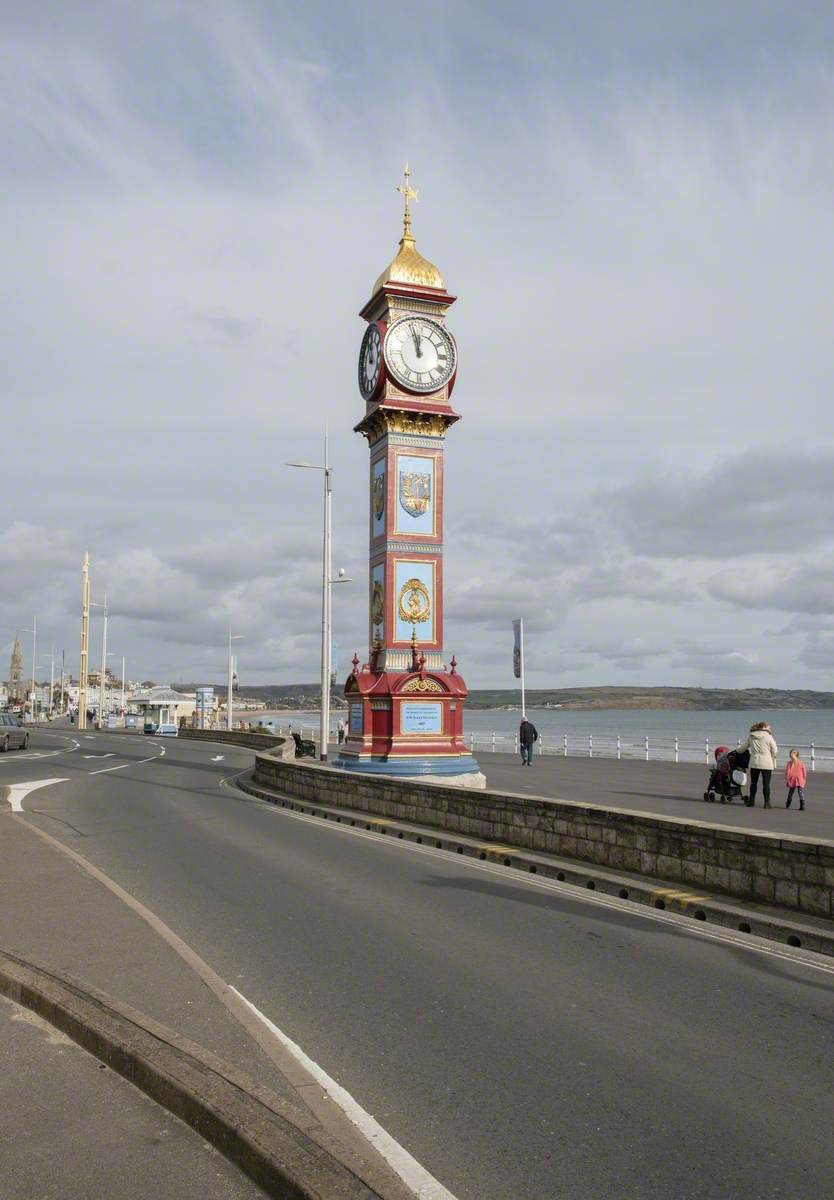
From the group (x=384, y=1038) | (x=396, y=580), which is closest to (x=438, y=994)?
(x=384, y=1038)

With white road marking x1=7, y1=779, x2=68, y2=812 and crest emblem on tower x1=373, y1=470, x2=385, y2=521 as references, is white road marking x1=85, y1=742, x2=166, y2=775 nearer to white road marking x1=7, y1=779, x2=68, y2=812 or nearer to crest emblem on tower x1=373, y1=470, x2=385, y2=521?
white road marking x1=7, y1=779, x2=68, y2=812

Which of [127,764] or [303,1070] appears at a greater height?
[303,1070]

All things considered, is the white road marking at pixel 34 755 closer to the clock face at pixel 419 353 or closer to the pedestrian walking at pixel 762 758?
the clock face at pixel 419 353

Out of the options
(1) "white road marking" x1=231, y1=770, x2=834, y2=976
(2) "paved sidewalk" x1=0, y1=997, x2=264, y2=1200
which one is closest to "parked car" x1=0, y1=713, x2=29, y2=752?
(1) "white road marking" x1=231, y1=770, x2=834, y2=976

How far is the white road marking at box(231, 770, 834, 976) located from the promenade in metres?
1.32

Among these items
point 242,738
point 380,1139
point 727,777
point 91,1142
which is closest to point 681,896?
point 380,1139

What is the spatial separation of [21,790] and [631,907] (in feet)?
57.9

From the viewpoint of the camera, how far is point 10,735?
44.0m

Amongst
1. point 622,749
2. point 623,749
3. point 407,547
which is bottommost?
point 623,749

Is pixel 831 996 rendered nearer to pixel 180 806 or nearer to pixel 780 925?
pixel 780 925

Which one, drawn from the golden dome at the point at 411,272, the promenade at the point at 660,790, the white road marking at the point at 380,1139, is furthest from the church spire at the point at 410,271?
the white road marking at the point at 380,1139

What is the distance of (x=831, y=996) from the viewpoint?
747 centimetres

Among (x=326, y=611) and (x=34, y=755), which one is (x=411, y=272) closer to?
(x=326, y=611)

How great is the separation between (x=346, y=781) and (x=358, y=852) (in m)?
5.75
